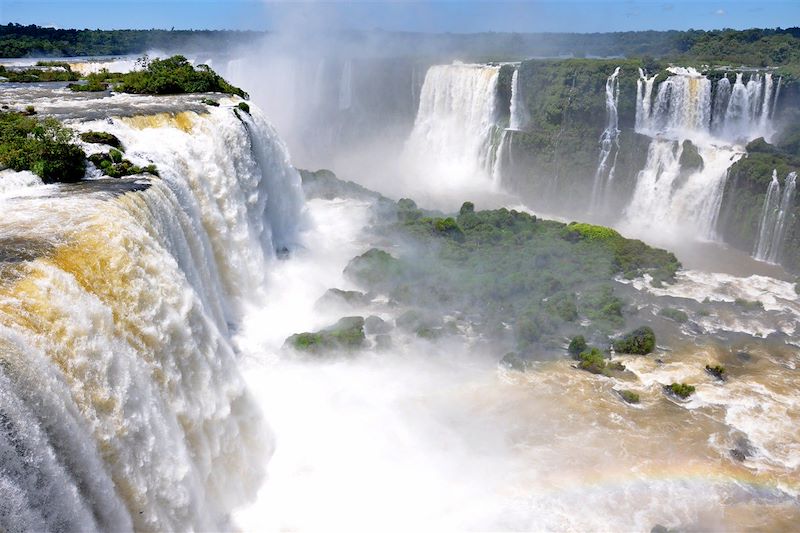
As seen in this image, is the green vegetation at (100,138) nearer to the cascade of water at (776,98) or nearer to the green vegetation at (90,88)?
the green vegetation at (90,88)

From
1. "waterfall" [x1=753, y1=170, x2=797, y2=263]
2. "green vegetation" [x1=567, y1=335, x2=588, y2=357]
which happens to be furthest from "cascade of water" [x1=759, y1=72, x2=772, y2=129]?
"green vegetation" [x1=567, y1=335, x2=588, y2=357]

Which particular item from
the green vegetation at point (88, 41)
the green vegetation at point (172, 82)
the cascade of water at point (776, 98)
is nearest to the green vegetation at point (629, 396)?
the green vegetation at point (172, 82)

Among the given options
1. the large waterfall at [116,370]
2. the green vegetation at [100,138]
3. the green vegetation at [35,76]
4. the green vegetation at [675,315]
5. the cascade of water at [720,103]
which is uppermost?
the cascade of water at [720,103]

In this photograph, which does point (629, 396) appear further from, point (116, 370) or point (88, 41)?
point (88, 41)

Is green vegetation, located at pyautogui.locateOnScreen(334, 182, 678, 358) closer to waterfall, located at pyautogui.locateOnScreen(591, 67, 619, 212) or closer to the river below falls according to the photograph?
the river below falls

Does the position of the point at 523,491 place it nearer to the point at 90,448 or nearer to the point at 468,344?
the point at 468,344

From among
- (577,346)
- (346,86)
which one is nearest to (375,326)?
(577,346)

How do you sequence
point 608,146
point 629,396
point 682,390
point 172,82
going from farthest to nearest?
point 608,146, point 172,82, point 682,390, point 629,396
